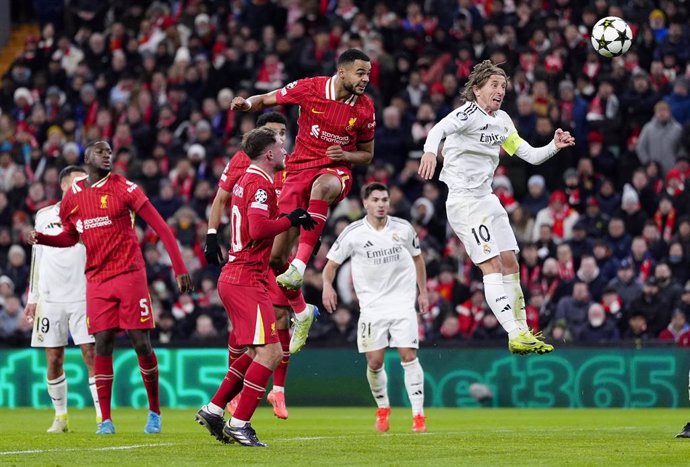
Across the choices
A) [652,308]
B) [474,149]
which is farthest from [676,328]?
[474,149]

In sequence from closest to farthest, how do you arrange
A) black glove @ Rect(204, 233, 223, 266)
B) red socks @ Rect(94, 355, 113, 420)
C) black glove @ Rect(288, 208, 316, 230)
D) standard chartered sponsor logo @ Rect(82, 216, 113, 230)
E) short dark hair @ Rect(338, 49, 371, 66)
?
1. black glove @ Rect(288, 208, 316, 230)
2. black glove @ Rect(204, 233, 223, 266)
3. short dark hair @ Rect(338, 49, 371, 66)
4. standard chartered sponsor logo @ Rect(82, 216, 113, 230)
5. red socks @ Rect(94, 355, 113, 420)

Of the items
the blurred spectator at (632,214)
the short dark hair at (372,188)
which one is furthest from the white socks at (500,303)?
the blurred spectator at (632,214)

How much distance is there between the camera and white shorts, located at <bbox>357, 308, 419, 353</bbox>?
16.3 metres

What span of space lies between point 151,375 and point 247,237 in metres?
2.88

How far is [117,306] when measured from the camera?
45.9 feet

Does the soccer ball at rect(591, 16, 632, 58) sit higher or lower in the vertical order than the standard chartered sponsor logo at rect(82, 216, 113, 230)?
higher

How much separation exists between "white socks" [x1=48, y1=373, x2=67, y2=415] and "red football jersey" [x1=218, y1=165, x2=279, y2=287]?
455 cm

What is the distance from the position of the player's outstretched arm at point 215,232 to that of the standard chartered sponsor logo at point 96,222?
99 centimetres

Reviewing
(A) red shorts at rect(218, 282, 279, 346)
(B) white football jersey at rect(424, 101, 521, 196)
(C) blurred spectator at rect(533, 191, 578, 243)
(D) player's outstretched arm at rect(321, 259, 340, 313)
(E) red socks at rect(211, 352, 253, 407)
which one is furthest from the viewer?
(C) blurred spectator at rect(533, 191, 578, 243)

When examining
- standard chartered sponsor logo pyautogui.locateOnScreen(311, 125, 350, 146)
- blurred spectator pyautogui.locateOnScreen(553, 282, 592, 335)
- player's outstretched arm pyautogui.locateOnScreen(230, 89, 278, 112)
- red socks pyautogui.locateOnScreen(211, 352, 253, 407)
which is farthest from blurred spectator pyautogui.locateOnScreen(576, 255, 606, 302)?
red socks pyautogui.locateOnScreen(211, 352, 253, 407)

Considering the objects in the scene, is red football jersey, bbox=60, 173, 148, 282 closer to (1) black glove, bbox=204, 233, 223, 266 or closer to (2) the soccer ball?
(1) black glove, bbox=204, 233, 223, 266

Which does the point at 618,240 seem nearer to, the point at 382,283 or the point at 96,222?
the point at 382,283

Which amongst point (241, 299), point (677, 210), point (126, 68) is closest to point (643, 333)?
point (677, 210)

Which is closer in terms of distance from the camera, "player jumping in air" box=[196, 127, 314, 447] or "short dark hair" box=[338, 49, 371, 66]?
"player jumping in air" box=[196, 127, 314, 447]
